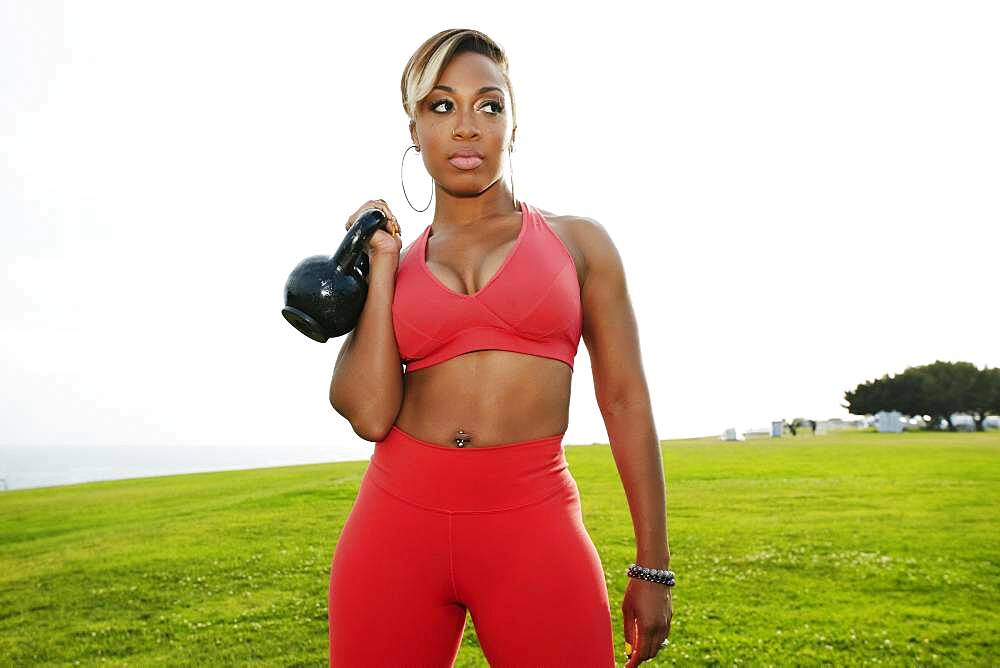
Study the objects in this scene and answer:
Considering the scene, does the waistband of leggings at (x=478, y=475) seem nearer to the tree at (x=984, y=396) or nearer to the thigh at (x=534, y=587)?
the thigh at (x=534, y=587)

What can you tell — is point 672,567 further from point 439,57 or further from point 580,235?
point 439,57

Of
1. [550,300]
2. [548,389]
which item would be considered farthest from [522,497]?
[550,300]

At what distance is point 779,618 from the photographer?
28.3ft

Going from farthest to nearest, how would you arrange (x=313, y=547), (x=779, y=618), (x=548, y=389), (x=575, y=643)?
(x=313, y=547)
(x=779, y=618)
(x=548, y=389)
(x=575, y=643)

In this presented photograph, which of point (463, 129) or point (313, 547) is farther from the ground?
point (463, 129)

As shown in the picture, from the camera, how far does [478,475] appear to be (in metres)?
2.47

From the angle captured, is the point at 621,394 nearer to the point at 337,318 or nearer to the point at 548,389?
the point at 548,389

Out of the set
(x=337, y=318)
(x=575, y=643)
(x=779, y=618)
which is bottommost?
(x=779, y=618)

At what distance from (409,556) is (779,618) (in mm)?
7321

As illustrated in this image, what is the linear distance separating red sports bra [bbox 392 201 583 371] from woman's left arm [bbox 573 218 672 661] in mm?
91

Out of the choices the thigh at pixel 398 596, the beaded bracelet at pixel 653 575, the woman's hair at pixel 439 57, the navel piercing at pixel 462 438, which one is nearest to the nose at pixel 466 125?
the woman's hair at pixel 439 57

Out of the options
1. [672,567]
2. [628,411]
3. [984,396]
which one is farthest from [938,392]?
[628,411]

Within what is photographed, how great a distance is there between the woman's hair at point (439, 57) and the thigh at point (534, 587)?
4.57 feet

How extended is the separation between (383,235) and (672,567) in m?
8.98
